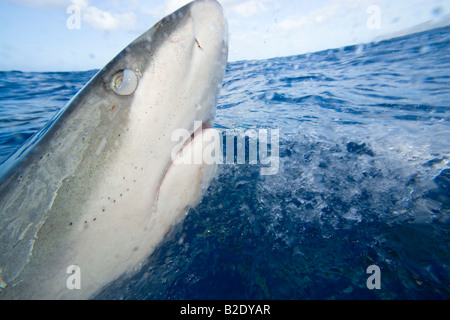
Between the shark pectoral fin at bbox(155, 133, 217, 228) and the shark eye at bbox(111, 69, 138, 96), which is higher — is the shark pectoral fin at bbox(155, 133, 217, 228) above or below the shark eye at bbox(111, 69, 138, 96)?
below

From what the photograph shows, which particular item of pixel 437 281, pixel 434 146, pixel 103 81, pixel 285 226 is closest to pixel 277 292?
pixel 285 226

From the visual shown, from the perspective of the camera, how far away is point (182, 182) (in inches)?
51.7

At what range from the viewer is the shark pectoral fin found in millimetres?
1238

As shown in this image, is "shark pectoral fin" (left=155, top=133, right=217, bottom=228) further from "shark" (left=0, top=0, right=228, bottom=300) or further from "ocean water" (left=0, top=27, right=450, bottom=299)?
"ocean water" (left=0, top=27, right=450, bottom=299)

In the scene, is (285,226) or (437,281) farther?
(285,226)

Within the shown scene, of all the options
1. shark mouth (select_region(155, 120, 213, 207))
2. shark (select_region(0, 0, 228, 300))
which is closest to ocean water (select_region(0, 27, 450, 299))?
shark (select_region(0, 0, 228, 300))

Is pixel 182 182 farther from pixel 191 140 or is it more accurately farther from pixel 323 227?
pixel 323 227

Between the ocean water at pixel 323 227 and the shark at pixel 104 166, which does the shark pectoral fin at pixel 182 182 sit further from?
the ocean water at pixel 323 227

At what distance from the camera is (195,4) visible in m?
1.10

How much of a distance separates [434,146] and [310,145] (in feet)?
4.31

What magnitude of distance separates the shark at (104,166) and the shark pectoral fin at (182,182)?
0.06m

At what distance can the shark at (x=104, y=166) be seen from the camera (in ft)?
3.22

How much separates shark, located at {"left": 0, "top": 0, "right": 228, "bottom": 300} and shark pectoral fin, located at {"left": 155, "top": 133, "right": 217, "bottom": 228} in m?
0.06

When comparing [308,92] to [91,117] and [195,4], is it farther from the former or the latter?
[91,117]
